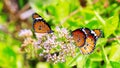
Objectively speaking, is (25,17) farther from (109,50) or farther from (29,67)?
(109,50)

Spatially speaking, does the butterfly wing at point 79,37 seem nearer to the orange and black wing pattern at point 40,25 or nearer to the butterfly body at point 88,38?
the butterfly body at point 88,38

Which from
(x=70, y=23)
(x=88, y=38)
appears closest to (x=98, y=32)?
(x=88, y=38)

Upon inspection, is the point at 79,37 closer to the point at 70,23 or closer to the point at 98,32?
the point at 98,32

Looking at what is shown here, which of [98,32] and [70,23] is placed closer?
[98,32]

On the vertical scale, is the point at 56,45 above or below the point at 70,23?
below

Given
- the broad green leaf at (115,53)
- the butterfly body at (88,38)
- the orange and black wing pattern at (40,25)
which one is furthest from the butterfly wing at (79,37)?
the broad green leaf at (115,53)

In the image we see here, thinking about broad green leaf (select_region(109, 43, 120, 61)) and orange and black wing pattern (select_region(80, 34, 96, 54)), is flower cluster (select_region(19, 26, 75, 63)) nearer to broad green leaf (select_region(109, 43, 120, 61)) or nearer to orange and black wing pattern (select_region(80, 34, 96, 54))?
orange and black wing pattern (select_region(80, 34, 96, 54))
